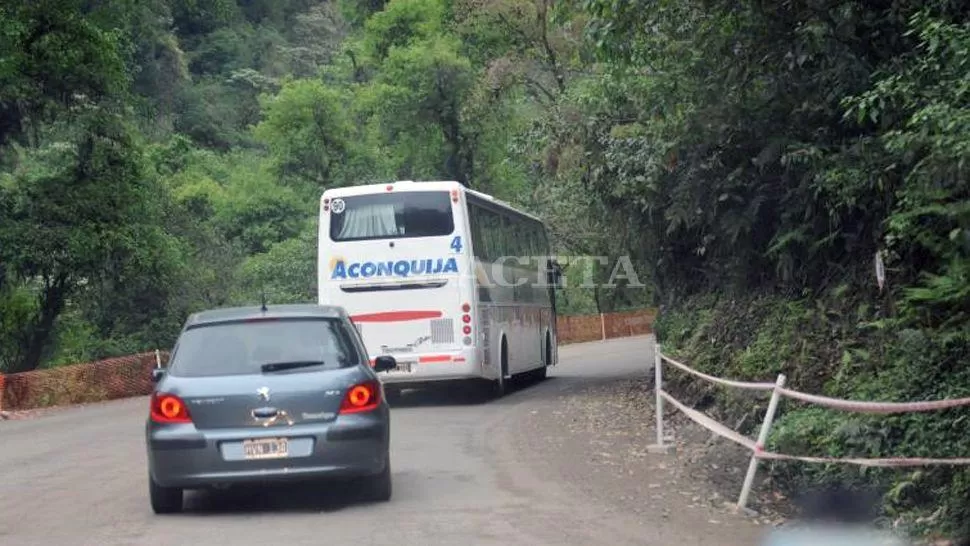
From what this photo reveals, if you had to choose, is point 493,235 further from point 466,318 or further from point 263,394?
point 263,394

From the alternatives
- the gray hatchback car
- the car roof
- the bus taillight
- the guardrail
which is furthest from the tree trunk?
the guardrail

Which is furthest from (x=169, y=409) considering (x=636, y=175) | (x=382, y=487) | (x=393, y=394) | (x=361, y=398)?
(x=393, y=394)

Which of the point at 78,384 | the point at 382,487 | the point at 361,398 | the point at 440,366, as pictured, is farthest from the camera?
the point at 78,384

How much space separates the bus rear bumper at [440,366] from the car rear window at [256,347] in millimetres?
10125

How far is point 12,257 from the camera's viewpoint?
26.5 meters

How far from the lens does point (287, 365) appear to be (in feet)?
34.3

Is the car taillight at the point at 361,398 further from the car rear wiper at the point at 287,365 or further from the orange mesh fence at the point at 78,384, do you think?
the orange mesh fence at the point at 78,384

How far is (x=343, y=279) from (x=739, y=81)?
8.91m

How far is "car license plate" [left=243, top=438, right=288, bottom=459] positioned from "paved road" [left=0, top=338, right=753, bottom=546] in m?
0.54

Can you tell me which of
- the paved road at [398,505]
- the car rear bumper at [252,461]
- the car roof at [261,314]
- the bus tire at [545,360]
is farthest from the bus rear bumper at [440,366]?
the car rear bumper at [252,461]

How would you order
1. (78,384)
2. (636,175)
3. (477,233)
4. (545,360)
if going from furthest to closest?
(545,360), (78,384), (477,233), (636,175)

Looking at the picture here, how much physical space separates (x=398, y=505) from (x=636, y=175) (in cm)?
860

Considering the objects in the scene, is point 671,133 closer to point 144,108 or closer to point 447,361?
point 447,361

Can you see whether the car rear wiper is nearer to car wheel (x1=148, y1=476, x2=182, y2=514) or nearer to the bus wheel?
car wheel (x1=148, y1=476, x2=182, y2=514)
